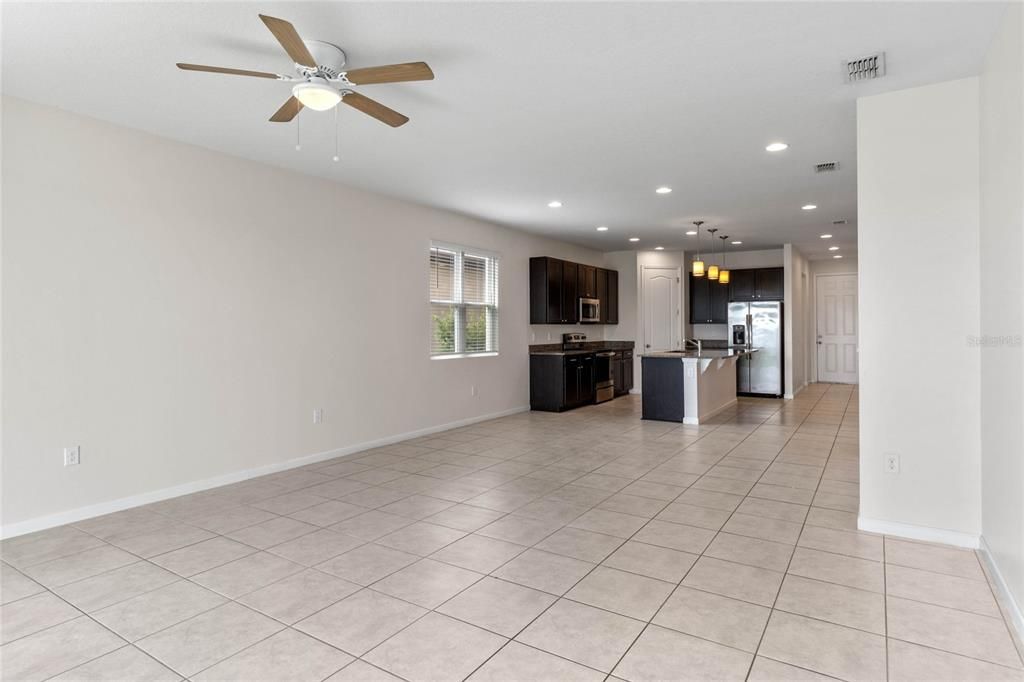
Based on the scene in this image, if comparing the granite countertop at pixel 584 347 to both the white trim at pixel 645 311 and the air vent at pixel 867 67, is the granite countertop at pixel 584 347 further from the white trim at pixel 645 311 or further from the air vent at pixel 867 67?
the air vent at pixel 867 67

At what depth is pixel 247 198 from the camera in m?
4.74

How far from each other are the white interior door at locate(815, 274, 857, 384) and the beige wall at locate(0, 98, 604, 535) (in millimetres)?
9639

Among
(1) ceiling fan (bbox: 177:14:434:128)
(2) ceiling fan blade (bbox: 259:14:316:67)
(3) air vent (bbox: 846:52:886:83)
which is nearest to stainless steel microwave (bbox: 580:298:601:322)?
(3) air vent (bbox: 846:52:886:83)

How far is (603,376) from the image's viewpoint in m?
9.34

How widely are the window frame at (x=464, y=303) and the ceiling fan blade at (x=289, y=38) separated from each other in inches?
163

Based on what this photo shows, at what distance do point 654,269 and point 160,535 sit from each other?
28.8 ft

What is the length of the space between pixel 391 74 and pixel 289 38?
0.48 m

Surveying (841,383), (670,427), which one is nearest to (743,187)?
(670,427)

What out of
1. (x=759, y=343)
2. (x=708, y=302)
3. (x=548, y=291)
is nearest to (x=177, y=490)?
(x=548, y=291)

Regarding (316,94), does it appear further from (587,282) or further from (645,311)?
(645,311)

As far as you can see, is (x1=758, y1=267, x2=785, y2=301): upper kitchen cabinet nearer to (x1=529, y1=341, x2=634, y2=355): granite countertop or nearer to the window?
(x1=529, y1=341, x2=634, y2=355): granite countertop

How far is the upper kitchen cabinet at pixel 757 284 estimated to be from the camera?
995cm

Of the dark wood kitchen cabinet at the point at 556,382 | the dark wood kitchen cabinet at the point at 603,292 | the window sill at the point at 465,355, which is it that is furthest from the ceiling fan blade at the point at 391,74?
the dark wood kitchen cabinet at the point at 603,292

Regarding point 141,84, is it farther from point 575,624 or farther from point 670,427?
point 670,427
